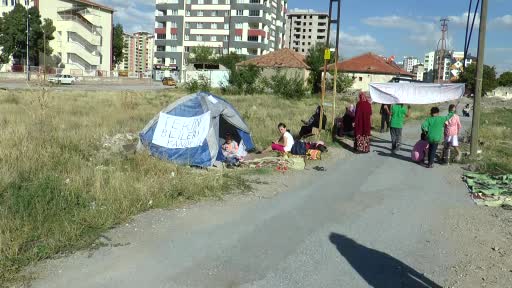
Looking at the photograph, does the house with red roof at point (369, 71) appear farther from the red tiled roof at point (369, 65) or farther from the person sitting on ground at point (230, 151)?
the person sitting on ground at point (230, 151)

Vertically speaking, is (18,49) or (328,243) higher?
(18,49)

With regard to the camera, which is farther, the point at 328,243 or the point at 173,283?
the point at 328,243

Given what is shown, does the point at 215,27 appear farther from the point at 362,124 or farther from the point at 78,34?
the point at 362,124

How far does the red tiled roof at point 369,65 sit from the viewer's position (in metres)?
77.8

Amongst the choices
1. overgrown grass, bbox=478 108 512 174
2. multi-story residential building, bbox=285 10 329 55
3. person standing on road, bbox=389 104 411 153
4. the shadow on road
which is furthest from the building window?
the shadow on road

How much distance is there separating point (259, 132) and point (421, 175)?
6340mm

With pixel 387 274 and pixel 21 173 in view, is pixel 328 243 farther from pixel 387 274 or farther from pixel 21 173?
pixel 21 173

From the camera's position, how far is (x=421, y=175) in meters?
11.1

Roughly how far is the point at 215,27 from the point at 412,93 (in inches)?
3550

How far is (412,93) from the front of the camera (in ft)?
58.1

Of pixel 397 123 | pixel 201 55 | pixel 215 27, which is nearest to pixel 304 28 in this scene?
pixel 215 27

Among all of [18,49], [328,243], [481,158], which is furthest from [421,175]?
[18,49]

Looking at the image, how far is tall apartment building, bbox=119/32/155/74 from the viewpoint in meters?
152

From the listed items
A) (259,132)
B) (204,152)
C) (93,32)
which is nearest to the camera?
(204,152)
